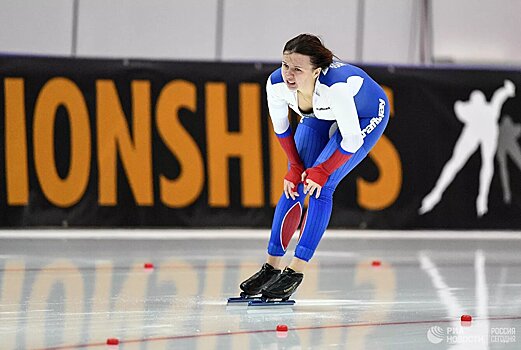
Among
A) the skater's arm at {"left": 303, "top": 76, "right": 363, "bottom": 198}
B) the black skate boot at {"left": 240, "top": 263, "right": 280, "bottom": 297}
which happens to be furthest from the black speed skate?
the skater's arm at {"left": 303, "top": 76, "right": 363, "bottom": 198}

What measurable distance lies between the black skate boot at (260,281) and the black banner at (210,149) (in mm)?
4090

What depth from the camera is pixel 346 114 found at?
4.59 meters

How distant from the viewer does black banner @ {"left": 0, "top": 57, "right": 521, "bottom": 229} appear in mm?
8688

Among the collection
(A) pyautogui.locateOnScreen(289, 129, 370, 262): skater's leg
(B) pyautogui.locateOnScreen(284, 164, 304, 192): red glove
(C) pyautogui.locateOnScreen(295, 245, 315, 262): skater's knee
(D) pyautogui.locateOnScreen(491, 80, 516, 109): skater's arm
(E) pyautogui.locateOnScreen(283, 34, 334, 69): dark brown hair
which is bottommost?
(C) pyautogui.locateOnScreen(295, 245, 315, 262): skater's knee

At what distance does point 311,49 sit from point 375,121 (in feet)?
1.72

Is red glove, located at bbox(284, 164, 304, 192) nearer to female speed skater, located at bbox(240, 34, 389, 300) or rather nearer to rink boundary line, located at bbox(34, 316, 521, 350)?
female speed skater, located at bbox(240, 34, 389, 300)

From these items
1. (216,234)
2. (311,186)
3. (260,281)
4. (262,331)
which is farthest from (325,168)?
(216,234)

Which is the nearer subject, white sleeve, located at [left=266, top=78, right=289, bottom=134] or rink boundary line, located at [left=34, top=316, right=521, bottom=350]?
rink boundary line, located at [left=34, top=316, right=521, bottom=350]

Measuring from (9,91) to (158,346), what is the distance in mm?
5403

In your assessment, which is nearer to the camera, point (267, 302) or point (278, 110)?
point (267, 302)

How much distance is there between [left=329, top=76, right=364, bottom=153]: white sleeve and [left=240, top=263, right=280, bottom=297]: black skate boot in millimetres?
671

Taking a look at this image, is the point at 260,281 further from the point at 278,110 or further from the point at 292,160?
the point at 278,110

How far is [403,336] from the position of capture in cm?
403

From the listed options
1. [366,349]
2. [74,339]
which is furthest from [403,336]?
[74,339]
